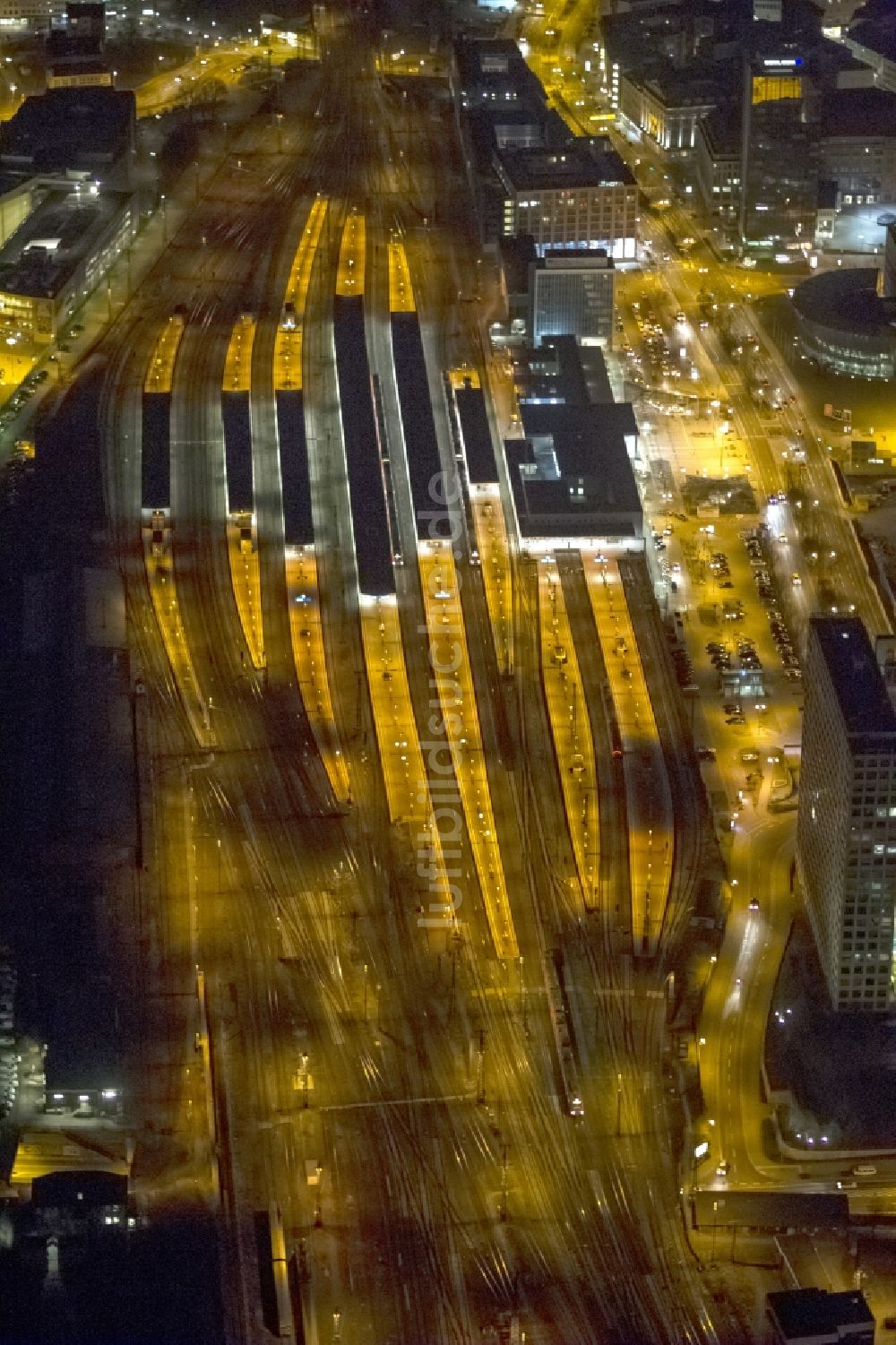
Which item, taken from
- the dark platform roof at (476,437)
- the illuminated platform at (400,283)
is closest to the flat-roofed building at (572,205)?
the illuminated platform at (400,283)

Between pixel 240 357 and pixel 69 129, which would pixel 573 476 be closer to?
pixel 240 357

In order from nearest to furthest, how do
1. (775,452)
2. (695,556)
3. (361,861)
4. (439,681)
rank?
(361,861), (439,681), (695,556), (775,452)

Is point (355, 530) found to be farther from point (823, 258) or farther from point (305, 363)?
point (823, 258)

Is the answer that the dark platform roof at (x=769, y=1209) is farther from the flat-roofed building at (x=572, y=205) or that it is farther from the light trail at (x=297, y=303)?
the flat-roofed building at (x=572, y=205)

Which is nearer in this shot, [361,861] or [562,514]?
[361,861]

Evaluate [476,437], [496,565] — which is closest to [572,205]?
[476,437]

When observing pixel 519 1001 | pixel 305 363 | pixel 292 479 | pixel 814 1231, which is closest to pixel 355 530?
pixel 292 479

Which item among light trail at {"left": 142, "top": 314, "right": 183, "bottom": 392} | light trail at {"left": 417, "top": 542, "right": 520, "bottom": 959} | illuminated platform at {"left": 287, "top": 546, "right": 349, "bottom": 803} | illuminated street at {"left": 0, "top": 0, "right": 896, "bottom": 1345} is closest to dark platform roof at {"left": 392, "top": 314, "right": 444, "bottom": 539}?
illuminated street at {"left": 0, "top": 0, "right": 896, "bottom": 1345}

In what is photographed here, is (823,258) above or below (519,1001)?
above

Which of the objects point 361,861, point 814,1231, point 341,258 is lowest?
point 814,1231
